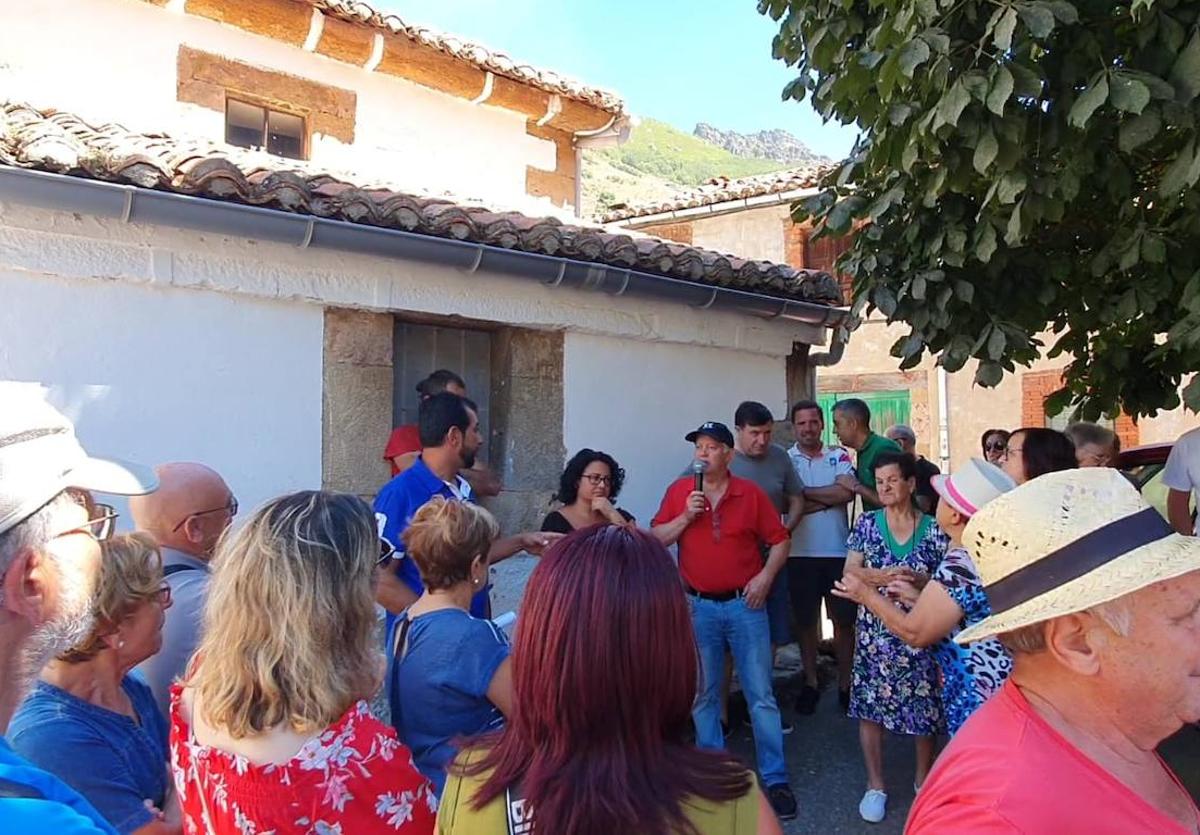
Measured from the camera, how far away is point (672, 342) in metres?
6.25

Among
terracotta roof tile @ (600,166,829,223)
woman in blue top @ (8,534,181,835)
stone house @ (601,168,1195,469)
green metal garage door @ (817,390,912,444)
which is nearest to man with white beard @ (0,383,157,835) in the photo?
woman in blue top @ (8,534,181,835)

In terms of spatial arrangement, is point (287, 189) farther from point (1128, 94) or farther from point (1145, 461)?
point (1145, 461)

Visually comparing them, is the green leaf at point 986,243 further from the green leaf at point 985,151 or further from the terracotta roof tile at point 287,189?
the terracotta roof tile at point 287,189

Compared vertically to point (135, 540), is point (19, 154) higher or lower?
higher

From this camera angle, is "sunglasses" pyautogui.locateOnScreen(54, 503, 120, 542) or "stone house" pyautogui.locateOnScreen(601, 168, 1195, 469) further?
"stone house" pyautogui.locateOnScreen(601, 168, 1195, 469)

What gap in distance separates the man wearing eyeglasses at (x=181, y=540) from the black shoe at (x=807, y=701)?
13.1ft

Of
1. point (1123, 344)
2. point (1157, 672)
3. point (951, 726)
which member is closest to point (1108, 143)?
point (1123, 344)

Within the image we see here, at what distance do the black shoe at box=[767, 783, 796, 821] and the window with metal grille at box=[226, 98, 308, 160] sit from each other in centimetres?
583

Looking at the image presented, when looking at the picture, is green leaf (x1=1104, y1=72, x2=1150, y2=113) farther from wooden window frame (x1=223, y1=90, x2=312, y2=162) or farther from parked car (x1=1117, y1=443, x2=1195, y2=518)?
wooden window frame (x1=223, y1=90, x2=312, y2=162)

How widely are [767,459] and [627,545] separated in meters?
4.13

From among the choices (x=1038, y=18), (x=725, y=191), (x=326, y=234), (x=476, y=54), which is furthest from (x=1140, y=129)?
(x=725, y=191)

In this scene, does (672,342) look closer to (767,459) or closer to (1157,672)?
(767,459)

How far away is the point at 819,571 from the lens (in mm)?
5875

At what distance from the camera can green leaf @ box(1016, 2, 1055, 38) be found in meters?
3.04
